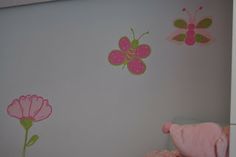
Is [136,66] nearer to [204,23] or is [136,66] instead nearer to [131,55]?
[131,55]

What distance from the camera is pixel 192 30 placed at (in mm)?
1748

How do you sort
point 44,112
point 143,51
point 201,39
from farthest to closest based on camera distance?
1. point 44,112
2. point 143,51
3. point 201,39

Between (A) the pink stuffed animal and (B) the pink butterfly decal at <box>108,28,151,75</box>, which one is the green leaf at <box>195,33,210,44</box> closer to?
(B) the pink butterfly decal at <box>108,28,151,75</box>

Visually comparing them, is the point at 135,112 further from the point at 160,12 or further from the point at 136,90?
the point at 160,12

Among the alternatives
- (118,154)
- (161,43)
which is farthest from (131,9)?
(118,154)

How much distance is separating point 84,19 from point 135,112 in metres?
0.82

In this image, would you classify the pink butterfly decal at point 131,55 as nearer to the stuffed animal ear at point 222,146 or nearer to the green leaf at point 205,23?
the green leaf at point 205,23

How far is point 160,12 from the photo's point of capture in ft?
6.01

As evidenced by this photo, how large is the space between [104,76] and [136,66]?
261 millimetres

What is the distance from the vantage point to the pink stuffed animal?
1.13 metres

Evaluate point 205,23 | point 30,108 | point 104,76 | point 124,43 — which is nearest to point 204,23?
point 205,23

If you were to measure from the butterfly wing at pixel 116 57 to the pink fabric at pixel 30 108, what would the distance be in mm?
646

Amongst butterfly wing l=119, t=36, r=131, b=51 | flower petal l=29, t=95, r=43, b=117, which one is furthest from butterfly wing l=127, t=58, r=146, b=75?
flower petal l=29, t=95, r=43, b=117

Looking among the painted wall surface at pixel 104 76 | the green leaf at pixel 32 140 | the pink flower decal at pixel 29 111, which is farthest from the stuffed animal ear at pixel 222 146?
the green leaf at pixel 32 140
